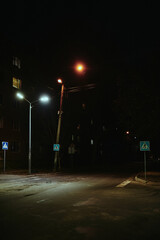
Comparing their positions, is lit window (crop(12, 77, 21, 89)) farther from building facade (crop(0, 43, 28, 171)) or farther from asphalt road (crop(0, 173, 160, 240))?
asphalt road (crop(0, 173, 160, 240))

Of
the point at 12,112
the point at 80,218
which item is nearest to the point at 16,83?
the point at 12,112

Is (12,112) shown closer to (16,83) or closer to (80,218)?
(16,83)

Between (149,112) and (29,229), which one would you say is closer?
(29,229)

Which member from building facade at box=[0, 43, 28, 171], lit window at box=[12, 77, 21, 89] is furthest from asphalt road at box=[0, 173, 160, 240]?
lit window at box=[12, 77, 21, 89]

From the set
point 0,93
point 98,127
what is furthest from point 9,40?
point 98,127

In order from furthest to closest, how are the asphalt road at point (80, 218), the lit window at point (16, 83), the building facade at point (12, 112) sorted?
the lit window at point (16, 83)
the building facade at point (12, 112)
the asphalt road at point (80, 218)

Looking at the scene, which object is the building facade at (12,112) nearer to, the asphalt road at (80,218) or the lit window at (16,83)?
the lit window at (16,83)

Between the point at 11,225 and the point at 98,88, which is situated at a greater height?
the point at 98,88

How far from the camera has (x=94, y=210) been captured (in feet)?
31.6

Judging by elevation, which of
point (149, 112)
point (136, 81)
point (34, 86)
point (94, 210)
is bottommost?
point (94, 210)

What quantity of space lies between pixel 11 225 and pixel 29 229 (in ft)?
2.23

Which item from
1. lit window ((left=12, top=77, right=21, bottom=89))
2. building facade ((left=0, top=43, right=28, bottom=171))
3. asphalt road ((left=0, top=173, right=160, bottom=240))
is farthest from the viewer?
lit window ((left=12, top=77, right=21, bottom=89))

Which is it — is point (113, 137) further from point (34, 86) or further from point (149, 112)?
point (149, 112)

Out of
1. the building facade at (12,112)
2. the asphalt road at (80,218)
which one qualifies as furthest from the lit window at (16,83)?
the asphalt road at (80,218)
